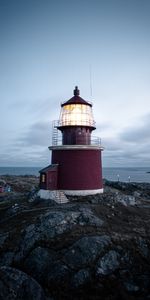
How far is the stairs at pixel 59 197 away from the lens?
25.1 meters

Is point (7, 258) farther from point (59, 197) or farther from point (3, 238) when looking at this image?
point (59, 197)

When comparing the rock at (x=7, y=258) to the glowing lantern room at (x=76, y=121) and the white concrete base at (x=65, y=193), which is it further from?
the glowing lantern room at (x=76, y=121)

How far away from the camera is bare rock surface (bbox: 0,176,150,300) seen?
1380 cm

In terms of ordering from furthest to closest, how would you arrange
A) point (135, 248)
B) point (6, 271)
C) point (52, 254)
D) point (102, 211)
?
point (102, 211) → point (135, 248) → point (52, 254) → point (6, 271)

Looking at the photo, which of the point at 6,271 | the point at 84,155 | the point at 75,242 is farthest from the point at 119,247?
the point at 84,155

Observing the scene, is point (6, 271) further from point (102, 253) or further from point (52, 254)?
point (102, 253)

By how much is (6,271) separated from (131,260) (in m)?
6.89

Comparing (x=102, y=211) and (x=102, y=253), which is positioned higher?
(x=102, y=211)

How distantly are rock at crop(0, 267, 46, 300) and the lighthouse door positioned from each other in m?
12.9

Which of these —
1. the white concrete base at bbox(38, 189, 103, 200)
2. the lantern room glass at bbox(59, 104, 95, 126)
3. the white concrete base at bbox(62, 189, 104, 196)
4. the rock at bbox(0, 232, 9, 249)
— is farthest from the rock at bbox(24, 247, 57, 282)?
the lantern room glass at bbox(59, 104, 95, 126)

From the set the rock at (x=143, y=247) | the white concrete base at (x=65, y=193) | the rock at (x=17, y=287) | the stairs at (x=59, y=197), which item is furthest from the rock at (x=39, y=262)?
the white concrete base at (x=65, y=193)

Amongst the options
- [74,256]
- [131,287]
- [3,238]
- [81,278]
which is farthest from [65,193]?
[131,287]

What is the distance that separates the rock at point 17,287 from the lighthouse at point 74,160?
42.5 ft

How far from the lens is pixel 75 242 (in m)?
16.3
